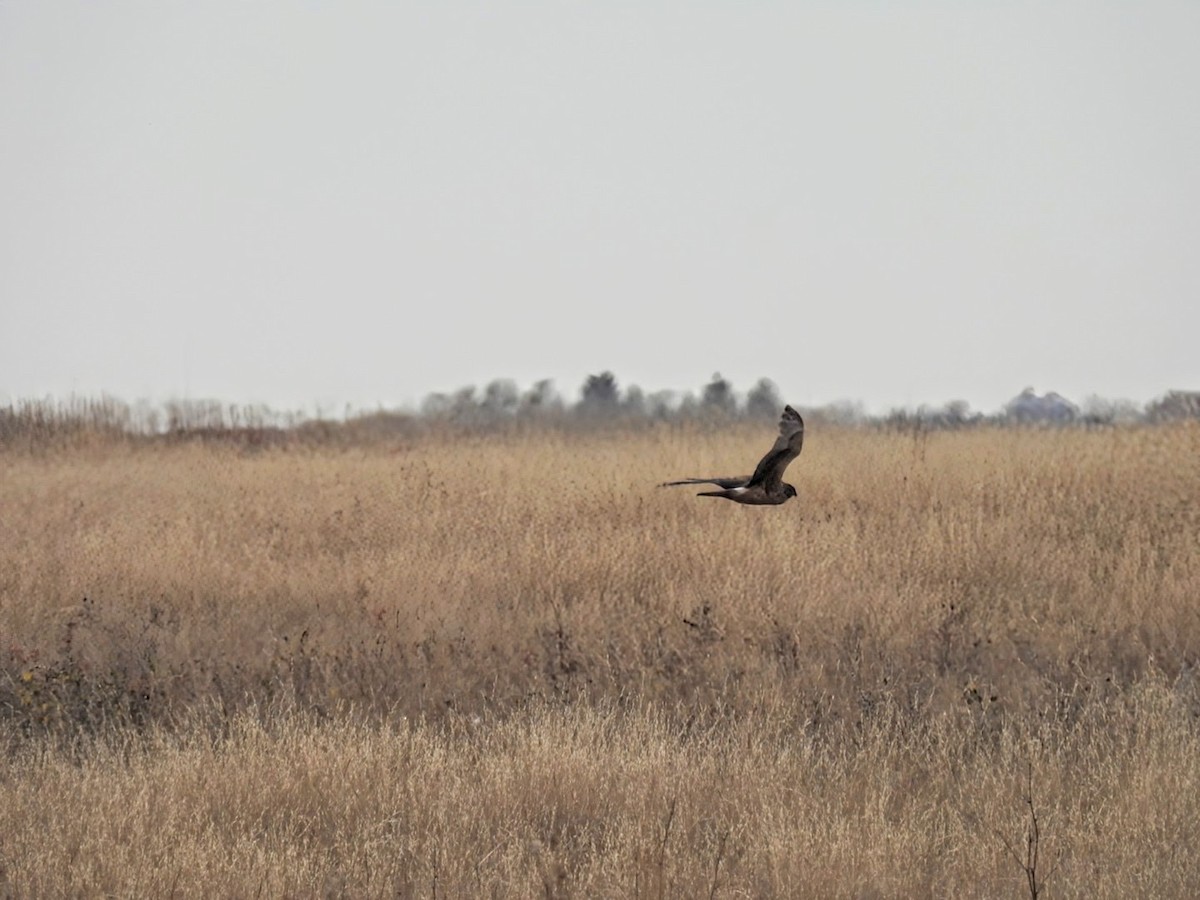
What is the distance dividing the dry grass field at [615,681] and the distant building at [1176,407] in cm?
186

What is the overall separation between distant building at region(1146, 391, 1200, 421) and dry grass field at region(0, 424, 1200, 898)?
186 centimetres

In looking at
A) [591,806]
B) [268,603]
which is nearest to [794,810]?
[591,806]

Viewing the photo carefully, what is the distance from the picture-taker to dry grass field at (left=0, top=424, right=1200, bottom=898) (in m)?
4.50

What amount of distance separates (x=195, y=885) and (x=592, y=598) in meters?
4.79

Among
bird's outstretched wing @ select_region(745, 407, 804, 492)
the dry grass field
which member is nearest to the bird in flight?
bird's outstretched wing @ select_region(745, 407, 804, 492)

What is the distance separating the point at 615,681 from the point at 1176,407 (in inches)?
463

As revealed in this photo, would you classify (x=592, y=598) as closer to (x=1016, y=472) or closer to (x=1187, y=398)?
(x=1016, y=472)

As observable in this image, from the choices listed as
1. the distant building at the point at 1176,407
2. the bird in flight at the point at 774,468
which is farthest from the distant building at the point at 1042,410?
the bird in flight at the point at 774,468

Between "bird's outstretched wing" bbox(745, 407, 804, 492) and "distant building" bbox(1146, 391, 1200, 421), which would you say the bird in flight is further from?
"distant building" bbox(1146, 391, 1200, 421)

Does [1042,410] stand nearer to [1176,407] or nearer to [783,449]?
[1176,407]

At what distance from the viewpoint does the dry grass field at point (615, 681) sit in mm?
4496

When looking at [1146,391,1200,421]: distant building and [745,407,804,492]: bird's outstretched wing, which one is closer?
[745,407,804,492]: bird's outstretched wing

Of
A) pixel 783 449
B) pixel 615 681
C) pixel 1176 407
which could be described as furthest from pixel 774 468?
pixel 1176 407

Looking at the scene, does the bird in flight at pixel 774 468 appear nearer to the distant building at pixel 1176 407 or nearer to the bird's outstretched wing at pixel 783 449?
the bird's outstretched wing at pixel 783 449
